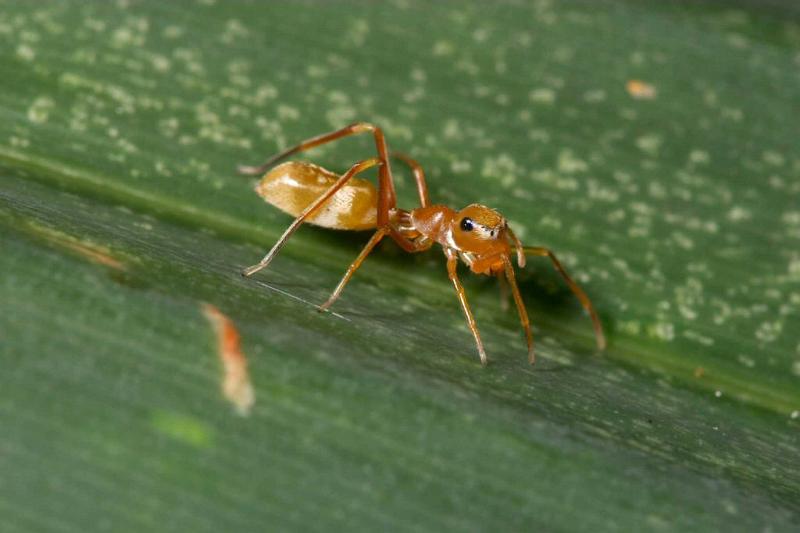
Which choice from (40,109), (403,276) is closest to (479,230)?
(403,276)

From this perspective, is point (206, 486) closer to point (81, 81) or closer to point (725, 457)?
point (725, 457)

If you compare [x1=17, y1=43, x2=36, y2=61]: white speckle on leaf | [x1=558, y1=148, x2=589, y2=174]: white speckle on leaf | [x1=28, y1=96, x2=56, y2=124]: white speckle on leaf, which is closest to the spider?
[x1=558, y1=148, x2=589, y2=174]: white speckle on leaf

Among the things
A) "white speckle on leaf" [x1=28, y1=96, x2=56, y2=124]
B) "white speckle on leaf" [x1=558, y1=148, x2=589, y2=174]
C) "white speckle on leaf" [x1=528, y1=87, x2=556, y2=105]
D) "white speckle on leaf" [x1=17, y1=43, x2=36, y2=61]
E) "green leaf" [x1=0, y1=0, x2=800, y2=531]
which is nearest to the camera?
"green leaf" [x1=0, y1=0, x2=800, y2=531]

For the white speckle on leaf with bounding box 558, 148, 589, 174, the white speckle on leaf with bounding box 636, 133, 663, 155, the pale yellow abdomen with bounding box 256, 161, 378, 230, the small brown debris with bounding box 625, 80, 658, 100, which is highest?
the small brown debris with bounding box 625, 80, 658, 100

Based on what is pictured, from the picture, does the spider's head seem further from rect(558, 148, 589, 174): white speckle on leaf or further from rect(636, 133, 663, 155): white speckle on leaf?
rect(636, 133, 663, 155): white speckle on leaf

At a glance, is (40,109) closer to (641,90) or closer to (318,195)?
(318,195)

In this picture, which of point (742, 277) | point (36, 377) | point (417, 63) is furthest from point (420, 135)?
point (36, 377)
